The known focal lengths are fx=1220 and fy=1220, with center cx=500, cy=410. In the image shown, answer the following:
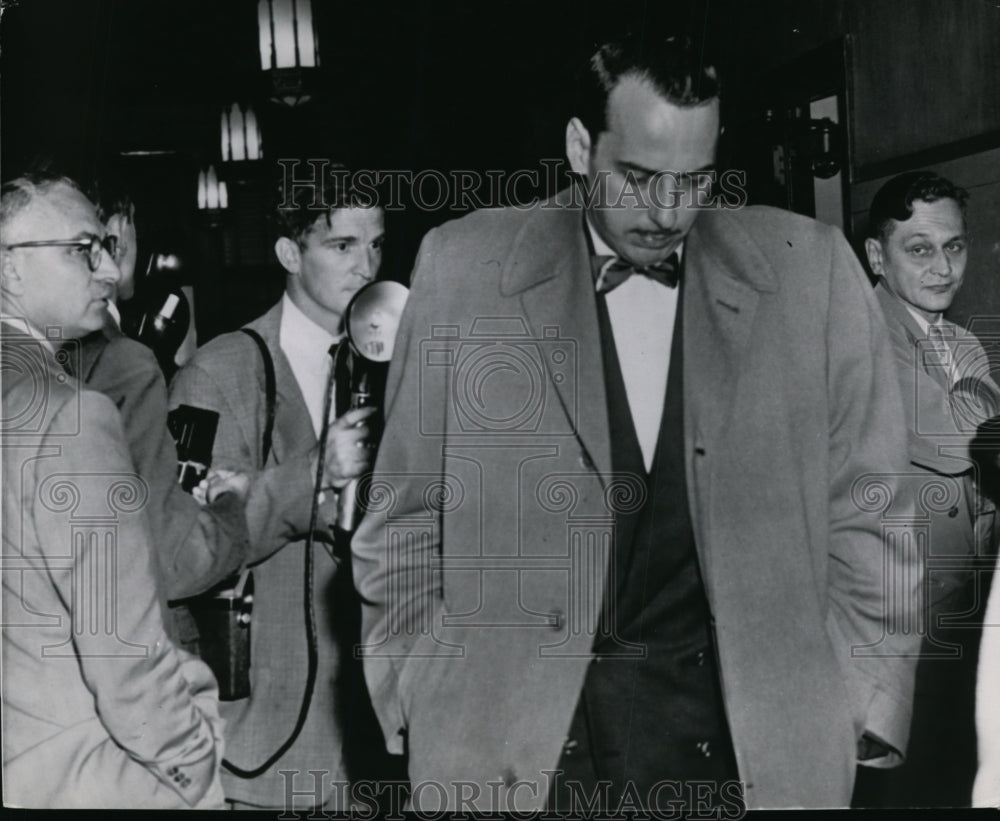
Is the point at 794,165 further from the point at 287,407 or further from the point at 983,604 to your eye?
the point at 287,407

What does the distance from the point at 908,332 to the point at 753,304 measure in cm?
53

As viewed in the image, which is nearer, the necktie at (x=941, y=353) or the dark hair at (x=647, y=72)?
the dark hair at (x=647, y=72)

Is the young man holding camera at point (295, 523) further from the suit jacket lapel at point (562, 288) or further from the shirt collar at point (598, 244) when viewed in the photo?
the shirt collar at point (598, 244)

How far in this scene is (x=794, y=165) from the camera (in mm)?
3641

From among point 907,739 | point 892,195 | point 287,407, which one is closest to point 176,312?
point 287,407

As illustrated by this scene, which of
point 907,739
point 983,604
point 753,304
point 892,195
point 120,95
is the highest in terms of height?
point 120,95

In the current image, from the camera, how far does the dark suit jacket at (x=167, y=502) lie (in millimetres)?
3568

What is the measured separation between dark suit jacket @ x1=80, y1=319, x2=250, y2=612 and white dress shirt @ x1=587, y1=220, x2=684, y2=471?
120 centimetres

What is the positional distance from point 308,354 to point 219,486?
466mm

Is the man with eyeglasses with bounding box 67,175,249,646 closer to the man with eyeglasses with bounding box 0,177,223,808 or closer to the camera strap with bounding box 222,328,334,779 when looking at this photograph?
the man with eyeglasses with bounding box 0,177,223,808

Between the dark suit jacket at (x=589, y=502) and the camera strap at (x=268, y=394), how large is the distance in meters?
0.35

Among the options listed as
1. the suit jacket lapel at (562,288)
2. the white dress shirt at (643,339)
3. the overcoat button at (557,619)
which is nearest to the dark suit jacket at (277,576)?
the overcoat button at (557,619)

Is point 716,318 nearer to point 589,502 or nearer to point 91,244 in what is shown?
point 589,502

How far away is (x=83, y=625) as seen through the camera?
356 centimetres
